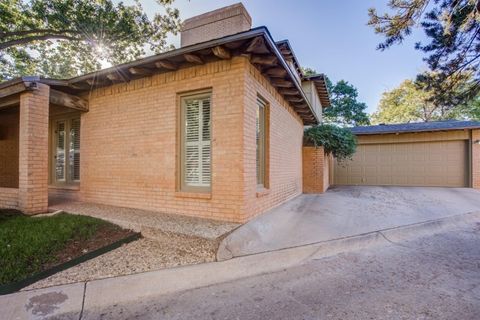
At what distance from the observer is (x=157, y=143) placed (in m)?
5.07

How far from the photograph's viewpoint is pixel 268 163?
5418 millimetres

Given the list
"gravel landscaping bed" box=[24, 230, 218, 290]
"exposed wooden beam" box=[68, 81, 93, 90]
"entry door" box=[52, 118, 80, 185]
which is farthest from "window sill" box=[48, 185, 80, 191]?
"gravel landscaping bed" box=[24, 230, 218, 290]

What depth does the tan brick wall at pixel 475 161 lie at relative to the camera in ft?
35.9

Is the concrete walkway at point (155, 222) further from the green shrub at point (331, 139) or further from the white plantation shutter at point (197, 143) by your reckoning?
the green shrub at point (331, 139)

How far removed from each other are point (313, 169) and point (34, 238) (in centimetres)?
877

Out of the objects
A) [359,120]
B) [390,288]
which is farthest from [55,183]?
[359,120]

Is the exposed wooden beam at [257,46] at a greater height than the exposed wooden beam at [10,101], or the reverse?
the exposed wooden beam at [257,46]

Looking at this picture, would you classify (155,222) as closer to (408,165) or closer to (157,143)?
(157,143)

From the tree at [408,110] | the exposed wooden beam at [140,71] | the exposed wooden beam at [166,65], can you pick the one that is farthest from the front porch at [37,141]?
the tree at [408,110]

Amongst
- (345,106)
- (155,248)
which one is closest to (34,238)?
(155,248)

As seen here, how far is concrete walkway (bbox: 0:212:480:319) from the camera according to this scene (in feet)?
7.84

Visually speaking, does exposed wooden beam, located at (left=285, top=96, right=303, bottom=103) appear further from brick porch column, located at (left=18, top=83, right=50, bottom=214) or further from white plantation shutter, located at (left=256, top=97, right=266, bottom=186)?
brick porch column, located at (left=18, top=83, right=50, bottom=214)

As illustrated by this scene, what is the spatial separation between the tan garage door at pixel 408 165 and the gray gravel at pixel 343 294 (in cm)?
991

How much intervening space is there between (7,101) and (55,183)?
8.11 ft
